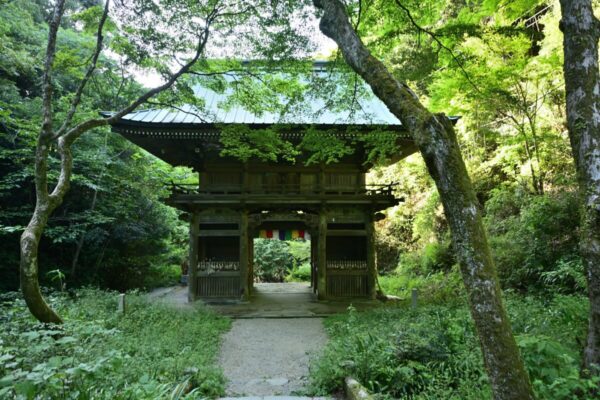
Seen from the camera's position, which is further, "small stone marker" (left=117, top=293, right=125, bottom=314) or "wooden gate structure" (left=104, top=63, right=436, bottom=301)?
"wooden gate structure" (left=104, top=63, right=436, bottom=301)

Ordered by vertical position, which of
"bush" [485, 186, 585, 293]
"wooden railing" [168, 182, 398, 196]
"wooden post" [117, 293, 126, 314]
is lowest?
"wooden post" [117, 293, 126, 314]

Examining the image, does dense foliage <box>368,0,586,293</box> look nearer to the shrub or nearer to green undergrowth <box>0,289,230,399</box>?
green undergrowth <box>0,289,230,399</box>

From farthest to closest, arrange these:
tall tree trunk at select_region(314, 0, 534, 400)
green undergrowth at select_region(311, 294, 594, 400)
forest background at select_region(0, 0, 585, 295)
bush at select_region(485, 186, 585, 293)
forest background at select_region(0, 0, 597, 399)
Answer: bush at select_region(485, 186, 585, 293), forest background at select_region(0, 0, 585, 295), forest background at select_region(0, 0, 597, 399), green undergrowth at select_region(311, 294, 594, 400), tall tree trunk at select_region(314, 0, 534, 400)

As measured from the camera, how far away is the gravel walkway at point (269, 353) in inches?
190

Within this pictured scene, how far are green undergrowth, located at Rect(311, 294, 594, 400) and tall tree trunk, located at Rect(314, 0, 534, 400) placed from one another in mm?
551

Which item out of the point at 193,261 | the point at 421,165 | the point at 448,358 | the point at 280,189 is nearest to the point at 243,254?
the point at 193,261

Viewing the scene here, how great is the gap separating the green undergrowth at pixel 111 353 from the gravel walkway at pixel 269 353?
0.31 metres

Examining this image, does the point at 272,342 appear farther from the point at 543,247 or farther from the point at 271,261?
the point at 271,261

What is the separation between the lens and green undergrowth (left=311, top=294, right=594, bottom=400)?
2.88 m

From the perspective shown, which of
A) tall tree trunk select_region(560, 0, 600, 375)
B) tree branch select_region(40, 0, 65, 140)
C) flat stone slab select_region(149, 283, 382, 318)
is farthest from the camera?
flat stone slab select_region(149, 283, 382, 318)

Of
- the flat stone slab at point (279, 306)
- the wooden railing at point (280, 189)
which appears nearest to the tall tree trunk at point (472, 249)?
the flat stone slab at point (279, 306)

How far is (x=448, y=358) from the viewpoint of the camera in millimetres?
4035

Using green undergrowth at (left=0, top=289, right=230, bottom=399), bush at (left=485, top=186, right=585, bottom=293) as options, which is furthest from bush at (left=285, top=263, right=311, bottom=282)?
bush at (left=485, top=186, right=585, bottom=293)

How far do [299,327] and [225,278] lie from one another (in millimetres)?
3565
